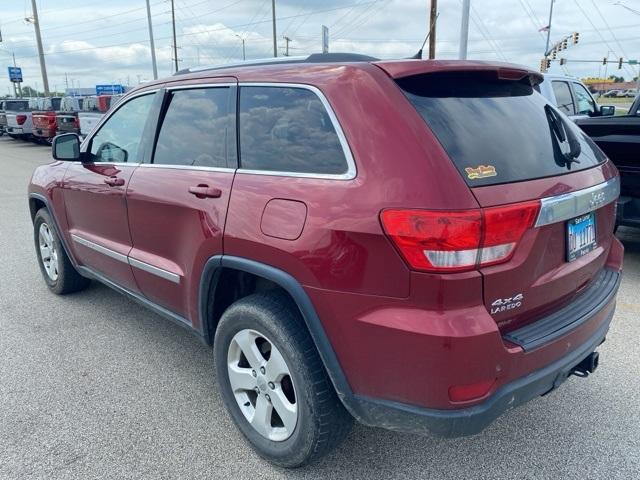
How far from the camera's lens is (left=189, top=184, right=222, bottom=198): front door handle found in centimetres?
268

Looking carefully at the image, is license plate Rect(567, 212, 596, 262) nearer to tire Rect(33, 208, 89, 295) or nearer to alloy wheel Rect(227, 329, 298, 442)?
alloy wheel Rect(227, 329, 298, 442)

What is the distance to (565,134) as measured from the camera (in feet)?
8.73

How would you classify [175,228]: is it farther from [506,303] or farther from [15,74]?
[15,74]

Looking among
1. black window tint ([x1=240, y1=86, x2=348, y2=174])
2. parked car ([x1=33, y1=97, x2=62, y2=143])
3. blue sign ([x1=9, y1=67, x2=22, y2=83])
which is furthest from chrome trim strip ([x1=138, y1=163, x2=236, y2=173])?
blue sign ([x1=9, y1=67, x2=22, y2=83])

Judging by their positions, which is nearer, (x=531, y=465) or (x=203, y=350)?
(x=531, y=465)

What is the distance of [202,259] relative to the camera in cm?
279

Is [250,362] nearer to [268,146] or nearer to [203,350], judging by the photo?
[268,146]

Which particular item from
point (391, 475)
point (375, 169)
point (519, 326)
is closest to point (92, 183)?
point (375, 169)

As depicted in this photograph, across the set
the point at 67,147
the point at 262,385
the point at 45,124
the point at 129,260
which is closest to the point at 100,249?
the point at 129,260

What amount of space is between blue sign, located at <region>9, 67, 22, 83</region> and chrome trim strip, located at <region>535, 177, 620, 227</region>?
178 ft

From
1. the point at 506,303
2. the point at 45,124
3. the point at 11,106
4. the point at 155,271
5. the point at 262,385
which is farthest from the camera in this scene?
the point at 11,106

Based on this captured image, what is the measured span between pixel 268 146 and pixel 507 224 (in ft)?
3.86

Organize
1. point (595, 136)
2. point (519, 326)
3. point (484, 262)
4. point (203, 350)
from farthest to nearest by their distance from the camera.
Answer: point (595, 136)
point (203, 350)
point (519, 326)
point (484, 262)

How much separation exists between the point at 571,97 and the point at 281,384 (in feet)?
26.2
